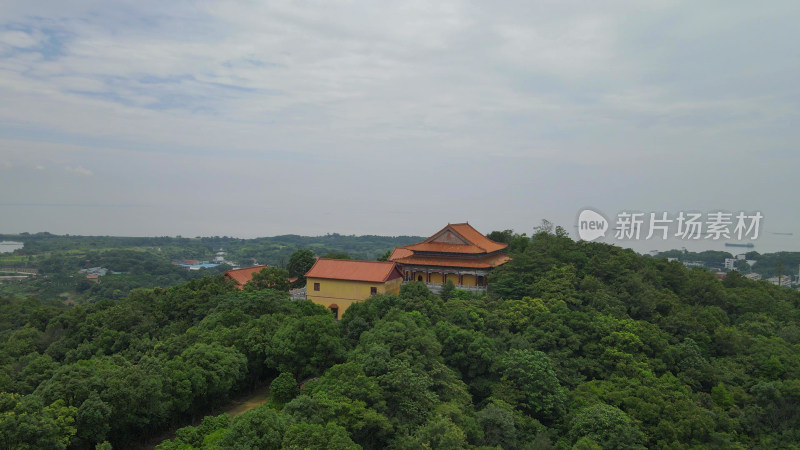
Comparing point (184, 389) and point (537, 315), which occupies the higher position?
point (537, 315)

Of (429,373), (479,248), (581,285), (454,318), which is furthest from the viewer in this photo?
(479,248)

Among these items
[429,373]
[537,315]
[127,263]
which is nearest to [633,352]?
[537,315]

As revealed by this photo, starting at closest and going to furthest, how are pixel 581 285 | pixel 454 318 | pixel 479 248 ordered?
pixel 454 318 → pixel 581 285 → pixel 479 248

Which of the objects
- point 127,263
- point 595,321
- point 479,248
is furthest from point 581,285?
point 127,263

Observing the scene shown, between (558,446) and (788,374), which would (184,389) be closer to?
(558,446)

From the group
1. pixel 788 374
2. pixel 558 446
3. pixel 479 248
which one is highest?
pixel 479 248

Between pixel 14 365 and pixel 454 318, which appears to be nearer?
pixel 14 365

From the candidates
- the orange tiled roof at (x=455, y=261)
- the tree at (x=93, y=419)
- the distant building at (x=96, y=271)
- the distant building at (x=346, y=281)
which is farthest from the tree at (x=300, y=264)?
the distant building at (x=96, y=271)

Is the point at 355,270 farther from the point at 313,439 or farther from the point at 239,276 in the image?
the point at 313,439
